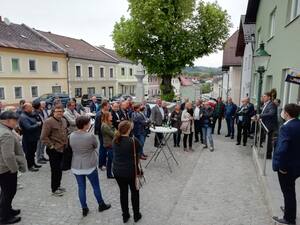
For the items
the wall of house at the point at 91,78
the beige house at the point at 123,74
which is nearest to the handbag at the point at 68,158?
the wall of house at the point at 91,78

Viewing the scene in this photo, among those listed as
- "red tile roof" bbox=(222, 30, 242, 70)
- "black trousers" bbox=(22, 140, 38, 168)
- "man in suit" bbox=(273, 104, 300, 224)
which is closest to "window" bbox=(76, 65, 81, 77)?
"red tile roof" bbox=(222, 30, 242, 70)

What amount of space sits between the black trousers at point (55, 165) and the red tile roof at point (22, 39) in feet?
80.7

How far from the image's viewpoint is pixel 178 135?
9.75m

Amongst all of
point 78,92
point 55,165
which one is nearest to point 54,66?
point 78,92

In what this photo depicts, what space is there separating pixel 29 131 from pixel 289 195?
236 inches

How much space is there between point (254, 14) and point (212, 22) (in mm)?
5856

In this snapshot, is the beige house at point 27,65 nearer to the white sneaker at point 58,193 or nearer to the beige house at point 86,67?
the beige house at point 86,67

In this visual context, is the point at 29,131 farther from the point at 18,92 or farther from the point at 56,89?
the point at 56,89

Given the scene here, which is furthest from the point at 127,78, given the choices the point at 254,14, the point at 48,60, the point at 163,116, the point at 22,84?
the point at 163,116

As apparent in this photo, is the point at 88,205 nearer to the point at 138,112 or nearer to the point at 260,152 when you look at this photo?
the point at 138,112

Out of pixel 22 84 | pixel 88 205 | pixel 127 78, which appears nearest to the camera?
pixel 88 205

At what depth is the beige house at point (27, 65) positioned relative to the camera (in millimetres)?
26500

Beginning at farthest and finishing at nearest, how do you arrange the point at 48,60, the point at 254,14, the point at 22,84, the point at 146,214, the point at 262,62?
the point at 48,60, the point at 22,84, the point at 254,14, the point at 262,62, the point at 146,214

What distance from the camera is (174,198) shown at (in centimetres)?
544
